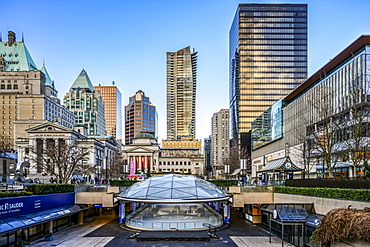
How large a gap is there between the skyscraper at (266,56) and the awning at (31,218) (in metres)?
113

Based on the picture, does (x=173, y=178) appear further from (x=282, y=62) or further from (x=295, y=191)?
(x=282, y=62)

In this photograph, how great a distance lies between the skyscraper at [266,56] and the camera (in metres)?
141

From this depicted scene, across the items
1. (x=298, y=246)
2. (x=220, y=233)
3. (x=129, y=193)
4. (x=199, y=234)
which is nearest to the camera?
(x=298, y=246)

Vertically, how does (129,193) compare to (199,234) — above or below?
above

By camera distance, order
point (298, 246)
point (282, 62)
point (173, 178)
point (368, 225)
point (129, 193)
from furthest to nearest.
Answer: point (282, 62), point (173, 178), point (129, 193), point (298, 246), point (368, 225)

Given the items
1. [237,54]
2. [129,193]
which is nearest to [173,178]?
[129,193]

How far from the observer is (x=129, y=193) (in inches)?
1452

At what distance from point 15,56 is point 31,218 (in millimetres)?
153327

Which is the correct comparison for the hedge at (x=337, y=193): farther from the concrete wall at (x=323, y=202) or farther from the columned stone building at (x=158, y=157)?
the columned stone building at (x=158, y=157)

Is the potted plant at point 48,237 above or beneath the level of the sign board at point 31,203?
beneath

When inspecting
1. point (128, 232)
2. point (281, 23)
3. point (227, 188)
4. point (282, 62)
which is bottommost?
point (128, 232)

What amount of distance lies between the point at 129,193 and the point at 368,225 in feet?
81.2

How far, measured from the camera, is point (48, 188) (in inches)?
1335

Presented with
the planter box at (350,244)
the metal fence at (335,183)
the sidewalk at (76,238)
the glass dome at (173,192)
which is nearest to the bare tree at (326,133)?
the metal fence at (335,183)
